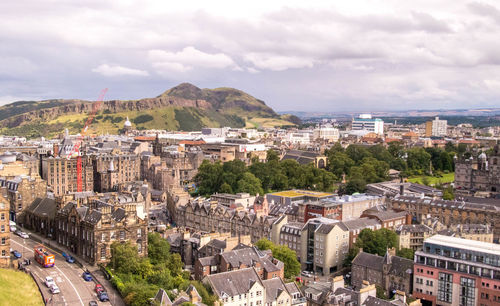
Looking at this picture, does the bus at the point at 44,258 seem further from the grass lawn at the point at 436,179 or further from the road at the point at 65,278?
the grass lawn at the point at 436,179

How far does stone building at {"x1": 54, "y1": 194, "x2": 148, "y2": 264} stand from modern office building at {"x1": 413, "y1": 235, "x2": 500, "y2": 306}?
40567 mm

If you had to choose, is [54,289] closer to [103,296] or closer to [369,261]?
[103,296]

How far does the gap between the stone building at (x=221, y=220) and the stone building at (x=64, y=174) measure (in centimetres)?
3714

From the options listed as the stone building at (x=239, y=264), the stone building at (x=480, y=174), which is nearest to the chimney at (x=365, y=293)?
the stone building at (x=239, y=264)

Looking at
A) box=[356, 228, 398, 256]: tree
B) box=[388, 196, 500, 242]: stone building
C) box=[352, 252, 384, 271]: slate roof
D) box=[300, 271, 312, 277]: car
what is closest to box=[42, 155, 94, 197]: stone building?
box=[300, 271, 312, 277]: car

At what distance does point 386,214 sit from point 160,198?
Answer: 5891 cm

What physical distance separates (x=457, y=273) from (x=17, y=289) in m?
56.9

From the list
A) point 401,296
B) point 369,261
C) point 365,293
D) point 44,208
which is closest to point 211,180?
point 44,208

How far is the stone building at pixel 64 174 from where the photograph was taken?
126250 mm

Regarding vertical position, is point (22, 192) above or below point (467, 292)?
above

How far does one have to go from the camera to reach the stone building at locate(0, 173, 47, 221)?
82.9 meters

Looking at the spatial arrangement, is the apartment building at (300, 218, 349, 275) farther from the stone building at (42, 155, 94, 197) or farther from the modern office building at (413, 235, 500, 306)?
the stone building at (42, 155, 94, 197)

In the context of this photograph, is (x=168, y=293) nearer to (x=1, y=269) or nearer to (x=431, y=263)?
(x=1, y=269)

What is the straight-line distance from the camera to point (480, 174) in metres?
138
